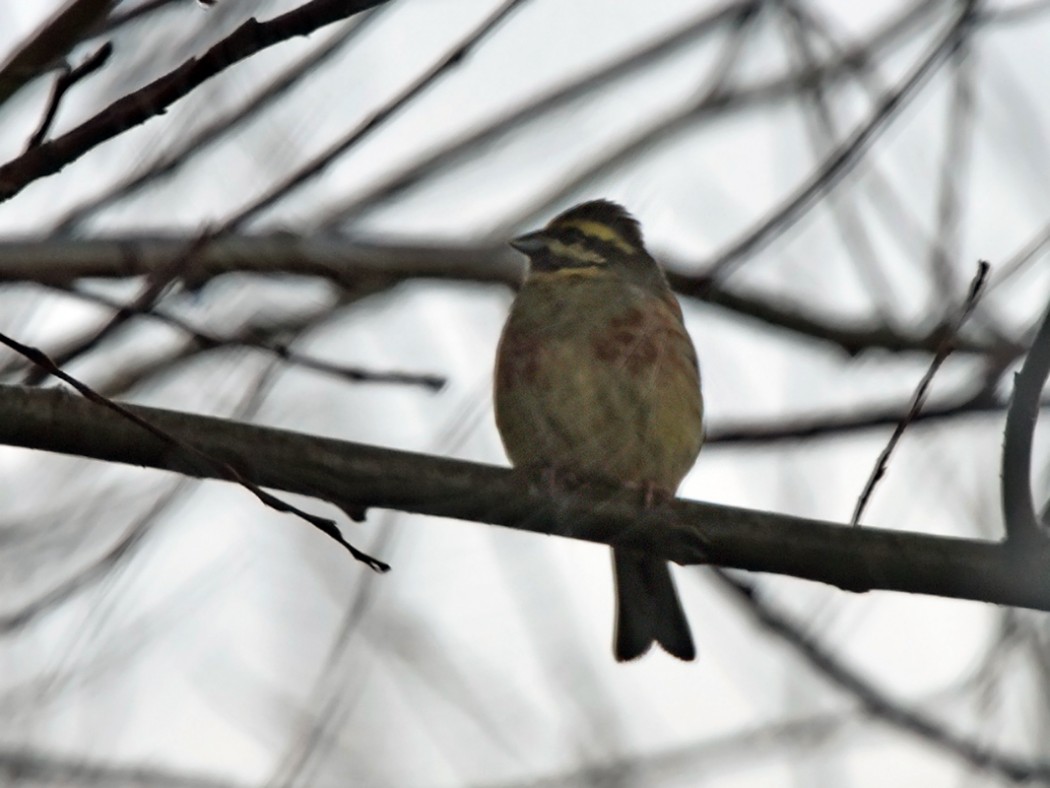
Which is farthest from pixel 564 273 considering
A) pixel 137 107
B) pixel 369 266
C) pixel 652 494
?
pixel 137 107

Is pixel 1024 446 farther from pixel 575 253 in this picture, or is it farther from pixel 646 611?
pixel 575 253

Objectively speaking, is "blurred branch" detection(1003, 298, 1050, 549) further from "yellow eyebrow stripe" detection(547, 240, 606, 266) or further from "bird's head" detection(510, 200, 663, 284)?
"yellow eyebrow stripe" detection(547, 240, 606, 266)

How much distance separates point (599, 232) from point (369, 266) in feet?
3.19

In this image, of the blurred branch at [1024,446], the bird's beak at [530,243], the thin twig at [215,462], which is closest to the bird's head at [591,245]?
the bird's beak at [530,243]

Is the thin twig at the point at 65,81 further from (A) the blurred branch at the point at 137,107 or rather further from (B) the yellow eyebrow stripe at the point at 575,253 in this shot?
(B) the yellow eyebrow stripe at the point at 575,253

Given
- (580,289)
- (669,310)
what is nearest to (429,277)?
(580,289)

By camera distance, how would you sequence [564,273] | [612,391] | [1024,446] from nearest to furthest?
[1024,446]
[612,391]
[564,273]

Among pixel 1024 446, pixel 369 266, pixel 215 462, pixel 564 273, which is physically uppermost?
pixel 564 273

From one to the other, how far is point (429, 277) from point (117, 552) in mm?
2350

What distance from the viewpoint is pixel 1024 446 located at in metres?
2.95

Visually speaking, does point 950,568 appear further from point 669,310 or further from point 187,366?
point 187,366

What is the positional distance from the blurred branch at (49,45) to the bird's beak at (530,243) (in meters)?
3.28

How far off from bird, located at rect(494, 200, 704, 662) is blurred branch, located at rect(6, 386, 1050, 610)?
1.09m

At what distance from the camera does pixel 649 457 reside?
15.4 feet
